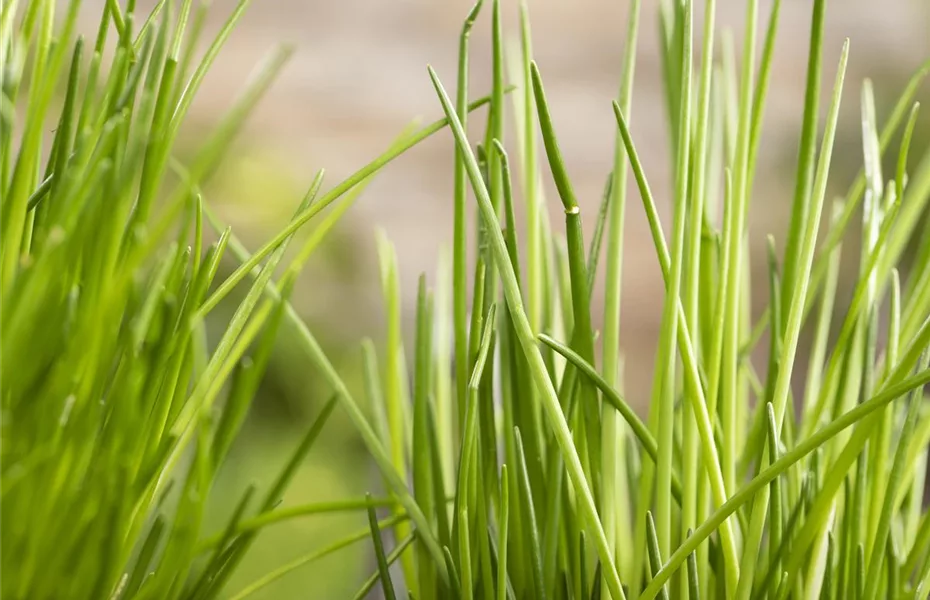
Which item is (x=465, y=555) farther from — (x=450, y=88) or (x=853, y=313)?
(x=450, y=88)

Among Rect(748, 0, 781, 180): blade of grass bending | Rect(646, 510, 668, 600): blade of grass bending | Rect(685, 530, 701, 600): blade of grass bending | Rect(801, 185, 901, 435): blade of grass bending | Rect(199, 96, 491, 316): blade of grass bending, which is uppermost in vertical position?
Rect(748, 0, 781, 180): blade of grass bending

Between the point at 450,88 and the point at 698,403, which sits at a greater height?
the point at 450,88

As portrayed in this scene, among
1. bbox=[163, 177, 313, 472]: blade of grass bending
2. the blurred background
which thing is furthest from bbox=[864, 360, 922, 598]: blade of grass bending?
the blurred background

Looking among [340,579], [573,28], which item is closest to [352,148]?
[573,28]

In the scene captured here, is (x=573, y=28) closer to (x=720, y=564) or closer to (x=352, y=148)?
(x=352, y=148)

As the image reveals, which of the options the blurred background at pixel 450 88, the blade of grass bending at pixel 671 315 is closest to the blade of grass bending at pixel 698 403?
the blade of grass bending at pixel 671 315

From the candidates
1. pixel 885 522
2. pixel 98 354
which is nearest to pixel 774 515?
pixel 885 522

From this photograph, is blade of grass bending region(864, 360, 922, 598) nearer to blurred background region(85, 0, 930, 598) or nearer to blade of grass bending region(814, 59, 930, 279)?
blade of grass bending region(814, 59, 930, 279)
